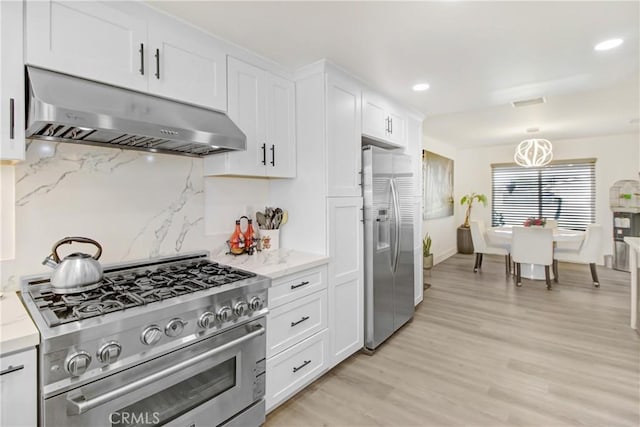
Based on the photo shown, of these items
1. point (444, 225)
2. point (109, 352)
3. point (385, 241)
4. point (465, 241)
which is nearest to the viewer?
point (109, 352)

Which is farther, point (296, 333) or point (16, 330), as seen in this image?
point (296, 333)

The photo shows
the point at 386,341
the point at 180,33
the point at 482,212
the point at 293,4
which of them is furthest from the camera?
the point at 482,212

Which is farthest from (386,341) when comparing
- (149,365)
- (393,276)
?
(149,365)

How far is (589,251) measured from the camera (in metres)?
4.78

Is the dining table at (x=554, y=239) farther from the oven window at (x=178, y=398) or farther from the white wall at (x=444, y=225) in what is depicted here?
the oven window at (x=178, y=398)

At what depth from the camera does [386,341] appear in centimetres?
297

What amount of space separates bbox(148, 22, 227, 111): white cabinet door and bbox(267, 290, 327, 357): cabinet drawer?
1.37m

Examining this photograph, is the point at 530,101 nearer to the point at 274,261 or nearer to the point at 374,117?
the point at 374,117

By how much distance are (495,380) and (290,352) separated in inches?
62.1

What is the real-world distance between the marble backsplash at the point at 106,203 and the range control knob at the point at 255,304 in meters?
0.78

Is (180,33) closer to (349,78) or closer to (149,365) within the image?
(349,78)

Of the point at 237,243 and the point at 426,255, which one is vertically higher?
the point at 237,243

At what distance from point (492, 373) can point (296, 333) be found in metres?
1.60

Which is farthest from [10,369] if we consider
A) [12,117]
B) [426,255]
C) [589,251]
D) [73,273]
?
[589,251]
